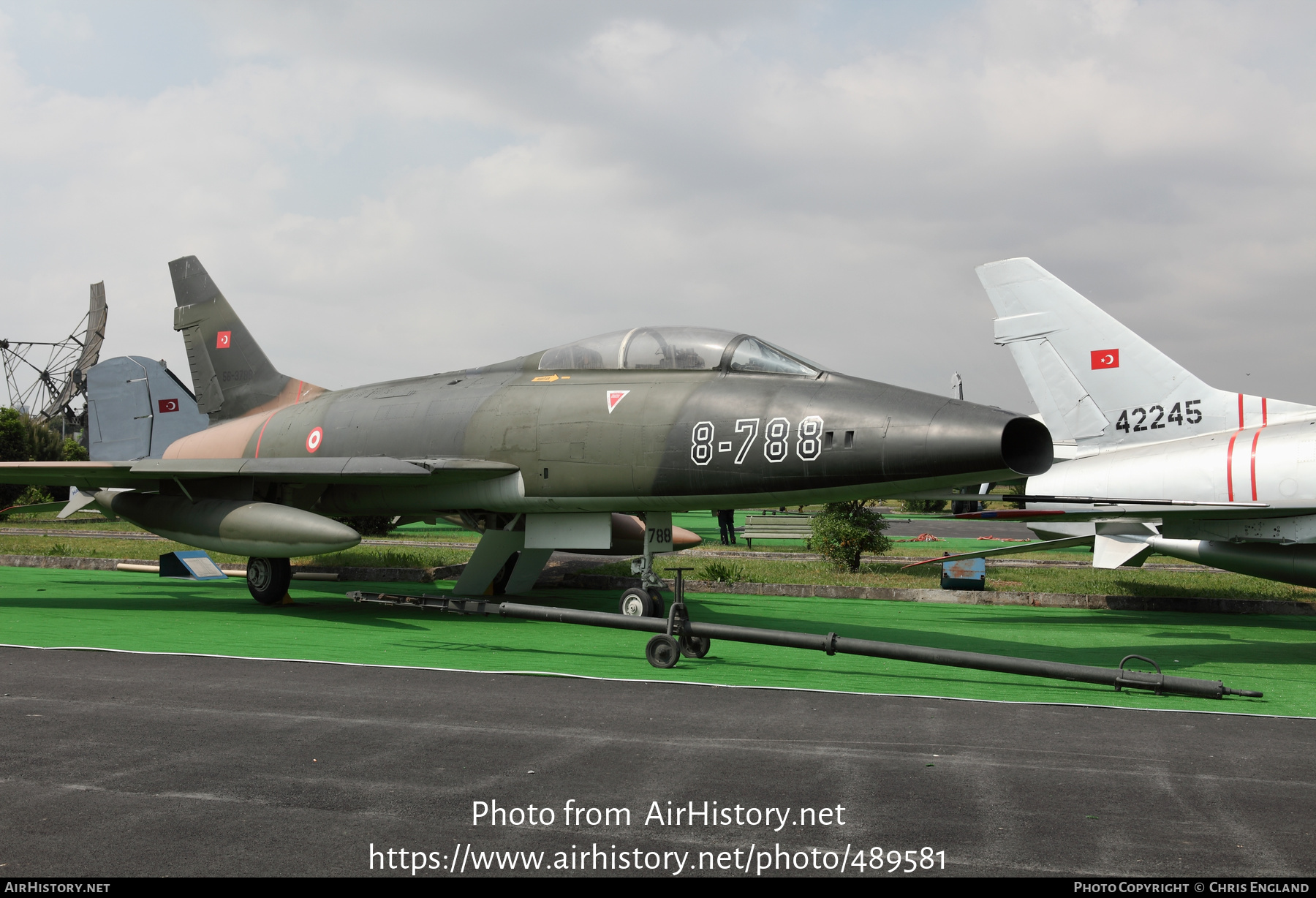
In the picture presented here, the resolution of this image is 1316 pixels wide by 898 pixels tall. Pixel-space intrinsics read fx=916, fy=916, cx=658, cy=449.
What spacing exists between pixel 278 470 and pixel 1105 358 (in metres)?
11.0

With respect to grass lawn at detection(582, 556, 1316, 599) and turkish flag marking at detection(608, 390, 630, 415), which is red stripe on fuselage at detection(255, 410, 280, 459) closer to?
grass lawn at detection(582, 556, 1316, 599)

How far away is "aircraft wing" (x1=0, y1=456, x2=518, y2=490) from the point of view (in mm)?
10367

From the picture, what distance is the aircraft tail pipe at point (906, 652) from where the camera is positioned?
19.7 ft

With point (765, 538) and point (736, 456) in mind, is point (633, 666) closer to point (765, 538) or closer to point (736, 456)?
point (736, 456)

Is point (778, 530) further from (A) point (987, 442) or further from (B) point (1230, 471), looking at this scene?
(A) point (987, 442)

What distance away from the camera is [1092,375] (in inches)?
503

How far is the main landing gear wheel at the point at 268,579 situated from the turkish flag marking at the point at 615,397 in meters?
4.91

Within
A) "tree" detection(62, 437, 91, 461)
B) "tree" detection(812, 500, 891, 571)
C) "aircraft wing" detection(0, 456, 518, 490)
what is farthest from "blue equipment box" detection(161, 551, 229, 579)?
"tree" detection(62, 437, 91, 461)

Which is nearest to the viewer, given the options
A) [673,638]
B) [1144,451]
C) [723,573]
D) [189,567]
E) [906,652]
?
[906,652]

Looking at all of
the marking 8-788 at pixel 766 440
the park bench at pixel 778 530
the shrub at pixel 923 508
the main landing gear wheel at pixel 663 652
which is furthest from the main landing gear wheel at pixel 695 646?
the shrub at pixel 923 508

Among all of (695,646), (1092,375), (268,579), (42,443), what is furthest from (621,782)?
(42,443)

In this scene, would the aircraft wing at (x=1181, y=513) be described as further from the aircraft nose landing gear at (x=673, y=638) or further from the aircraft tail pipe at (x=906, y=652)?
the aircraft nose landing gear at (x=673, y=638)

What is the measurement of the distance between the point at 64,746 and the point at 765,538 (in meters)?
26.0
